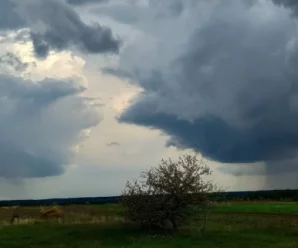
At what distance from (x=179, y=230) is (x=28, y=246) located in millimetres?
12750

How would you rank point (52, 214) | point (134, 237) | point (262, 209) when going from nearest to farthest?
1. point (134, 237)
2. point (52, 214)
3. point (262, 209)

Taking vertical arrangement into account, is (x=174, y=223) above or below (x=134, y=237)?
above

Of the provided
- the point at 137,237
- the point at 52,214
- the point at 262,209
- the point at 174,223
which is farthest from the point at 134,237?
the point at 262,209

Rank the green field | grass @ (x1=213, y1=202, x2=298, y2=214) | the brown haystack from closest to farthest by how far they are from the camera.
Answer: the green field, the brown haystack, grass @ (x1=213, y1=202, x2=298, y2=214)

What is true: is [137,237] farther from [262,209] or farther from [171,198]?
[262,209]

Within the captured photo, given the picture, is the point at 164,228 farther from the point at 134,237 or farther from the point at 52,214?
the point at 52,214

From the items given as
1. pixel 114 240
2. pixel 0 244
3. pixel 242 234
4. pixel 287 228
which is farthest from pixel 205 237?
pixel 0 244

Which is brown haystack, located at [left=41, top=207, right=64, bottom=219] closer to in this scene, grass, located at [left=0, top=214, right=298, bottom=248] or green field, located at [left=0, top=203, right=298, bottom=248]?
green field, located at [left=0, top=203, right=298, bottom=248]

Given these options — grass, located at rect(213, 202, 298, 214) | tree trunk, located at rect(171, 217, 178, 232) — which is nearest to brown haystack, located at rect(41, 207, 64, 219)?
grass, located at rect(213, 202, 298, 214)

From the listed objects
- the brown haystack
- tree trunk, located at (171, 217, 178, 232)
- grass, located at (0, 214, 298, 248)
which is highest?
the brown haystack

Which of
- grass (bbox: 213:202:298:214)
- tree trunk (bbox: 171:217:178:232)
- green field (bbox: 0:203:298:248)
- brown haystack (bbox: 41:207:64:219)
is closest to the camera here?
green field (bbox: 0:203:298:248)

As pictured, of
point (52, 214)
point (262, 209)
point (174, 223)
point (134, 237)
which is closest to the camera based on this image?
point (134, 237)

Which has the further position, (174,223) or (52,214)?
(52,214)

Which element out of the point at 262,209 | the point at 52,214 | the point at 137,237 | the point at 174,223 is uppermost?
the point at 262,209
